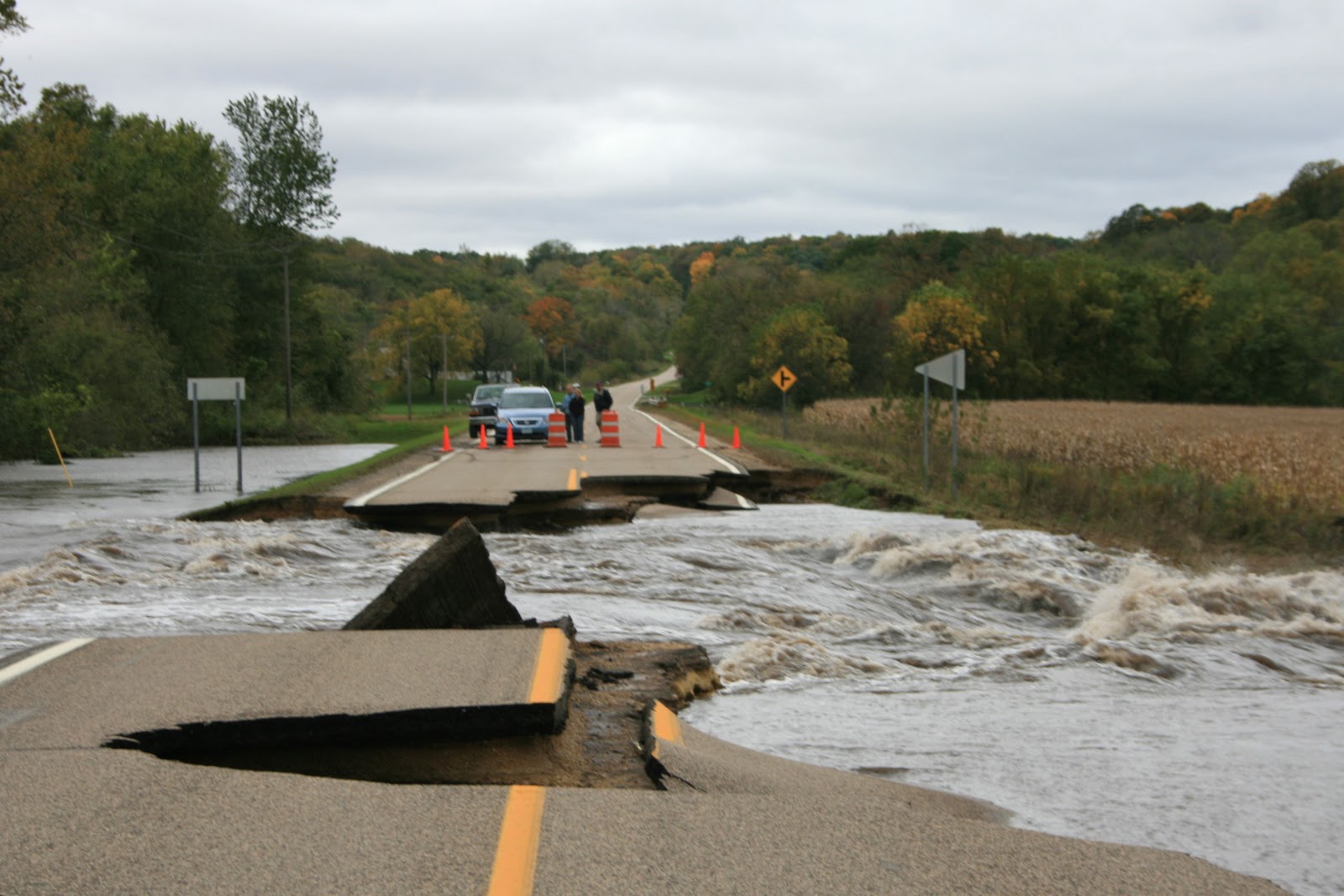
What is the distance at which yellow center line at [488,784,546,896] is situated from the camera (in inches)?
152

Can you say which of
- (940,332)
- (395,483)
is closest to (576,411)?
(395,483)

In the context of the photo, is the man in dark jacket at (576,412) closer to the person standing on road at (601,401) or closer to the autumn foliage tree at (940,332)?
the person standing on road at (601,401)

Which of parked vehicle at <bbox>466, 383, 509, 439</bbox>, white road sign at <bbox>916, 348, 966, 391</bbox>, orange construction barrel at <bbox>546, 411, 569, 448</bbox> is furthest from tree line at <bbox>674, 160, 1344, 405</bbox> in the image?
white road sign at <bbox>916, 348, 966, 391</bbox>

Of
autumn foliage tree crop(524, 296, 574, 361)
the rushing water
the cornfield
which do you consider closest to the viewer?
the rushing water

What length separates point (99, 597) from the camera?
1138cm

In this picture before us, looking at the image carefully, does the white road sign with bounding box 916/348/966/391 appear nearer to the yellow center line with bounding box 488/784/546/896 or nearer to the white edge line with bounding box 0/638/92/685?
the white edge line with bounding box 0/638/92/685

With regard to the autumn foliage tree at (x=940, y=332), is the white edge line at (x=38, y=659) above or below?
below

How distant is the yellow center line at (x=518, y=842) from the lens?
152 inches

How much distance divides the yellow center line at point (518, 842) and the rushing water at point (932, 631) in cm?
219

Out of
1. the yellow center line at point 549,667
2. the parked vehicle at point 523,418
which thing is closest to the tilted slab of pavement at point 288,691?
the yellow center line at point 549,667

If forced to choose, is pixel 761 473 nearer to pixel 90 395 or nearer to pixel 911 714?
pixel 911 714

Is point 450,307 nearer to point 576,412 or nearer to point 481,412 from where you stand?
point 481,412

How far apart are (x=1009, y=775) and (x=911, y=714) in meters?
1.43

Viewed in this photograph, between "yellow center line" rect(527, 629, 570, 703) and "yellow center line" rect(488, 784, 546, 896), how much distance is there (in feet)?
3.20
